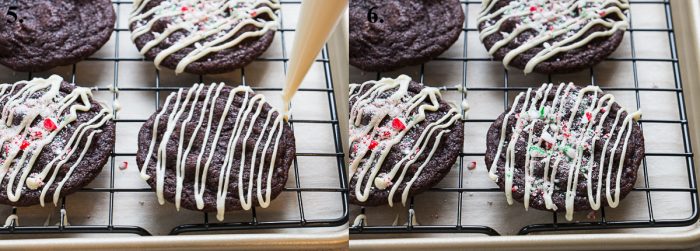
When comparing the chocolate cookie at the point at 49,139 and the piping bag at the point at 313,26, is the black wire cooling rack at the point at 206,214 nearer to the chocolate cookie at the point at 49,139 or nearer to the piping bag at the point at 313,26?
the chocolate cookie at the point at 49,139

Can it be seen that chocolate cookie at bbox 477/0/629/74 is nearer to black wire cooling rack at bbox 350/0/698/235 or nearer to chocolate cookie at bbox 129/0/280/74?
black wire cooling rack at bbox 350/0/698/235

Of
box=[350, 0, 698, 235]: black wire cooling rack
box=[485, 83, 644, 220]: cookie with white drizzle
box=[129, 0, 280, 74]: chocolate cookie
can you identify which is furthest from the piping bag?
box=[129, 0, 280, 74]: chocolate cookie

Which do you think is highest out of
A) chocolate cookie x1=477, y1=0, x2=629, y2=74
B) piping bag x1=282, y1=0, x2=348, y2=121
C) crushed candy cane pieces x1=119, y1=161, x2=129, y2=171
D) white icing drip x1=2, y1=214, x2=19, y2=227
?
chocolate cookie x1=477, y1=0, x2=629, y2=74

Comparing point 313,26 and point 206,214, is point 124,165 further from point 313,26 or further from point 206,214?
point 313,26

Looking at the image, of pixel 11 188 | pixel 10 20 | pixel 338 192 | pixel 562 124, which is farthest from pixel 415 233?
pixel 10 20

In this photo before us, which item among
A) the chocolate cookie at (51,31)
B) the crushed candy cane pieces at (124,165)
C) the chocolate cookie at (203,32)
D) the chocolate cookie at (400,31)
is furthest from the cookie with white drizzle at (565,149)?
the chocolate cookie at (51,31)

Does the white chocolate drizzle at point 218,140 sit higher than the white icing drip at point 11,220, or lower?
higher
